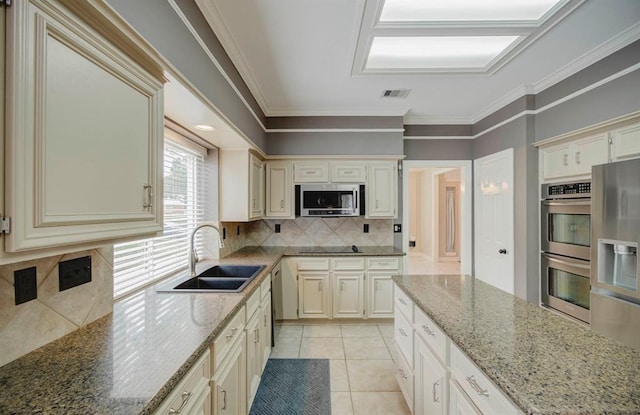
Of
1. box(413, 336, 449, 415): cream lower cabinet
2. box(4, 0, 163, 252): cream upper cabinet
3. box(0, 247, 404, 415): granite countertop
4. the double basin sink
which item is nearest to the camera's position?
box(4, 0, 163, 252): cream upper cabinet

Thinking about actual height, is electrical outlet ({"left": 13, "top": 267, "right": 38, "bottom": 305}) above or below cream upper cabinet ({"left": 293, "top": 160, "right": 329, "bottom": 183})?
below

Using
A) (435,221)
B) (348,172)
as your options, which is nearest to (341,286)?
(348,172)

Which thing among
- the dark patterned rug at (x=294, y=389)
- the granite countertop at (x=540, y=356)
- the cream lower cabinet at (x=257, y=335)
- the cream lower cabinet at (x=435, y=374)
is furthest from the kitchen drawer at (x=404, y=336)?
the cream lower cabinet at (x=257, y=335)

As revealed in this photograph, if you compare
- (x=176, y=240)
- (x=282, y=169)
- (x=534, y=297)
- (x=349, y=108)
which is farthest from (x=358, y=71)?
(x=534, y=297)

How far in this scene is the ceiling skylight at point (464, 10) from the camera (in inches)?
68.9

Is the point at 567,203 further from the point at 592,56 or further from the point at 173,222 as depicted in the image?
the point at 173,222

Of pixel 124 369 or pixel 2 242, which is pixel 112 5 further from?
pixel 124 369

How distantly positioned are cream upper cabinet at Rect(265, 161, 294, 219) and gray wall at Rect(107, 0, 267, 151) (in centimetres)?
127

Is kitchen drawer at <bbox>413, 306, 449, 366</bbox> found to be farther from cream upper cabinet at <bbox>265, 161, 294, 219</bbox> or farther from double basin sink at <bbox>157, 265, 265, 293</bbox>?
cream upper cabinet at <bbox>265, 161, 294, 219</bbox>

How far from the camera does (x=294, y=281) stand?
3422 mm

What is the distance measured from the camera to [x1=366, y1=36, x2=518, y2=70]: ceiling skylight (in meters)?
2.15

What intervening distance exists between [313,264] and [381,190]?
1292mm

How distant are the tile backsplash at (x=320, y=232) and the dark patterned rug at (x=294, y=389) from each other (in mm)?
1587

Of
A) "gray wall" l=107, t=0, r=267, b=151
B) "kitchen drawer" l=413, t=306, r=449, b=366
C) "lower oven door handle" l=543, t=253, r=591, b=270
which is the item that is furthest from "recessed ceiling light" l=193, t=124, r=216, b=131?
"lower oven door handle" l=543, t=253, r=591, b=270
